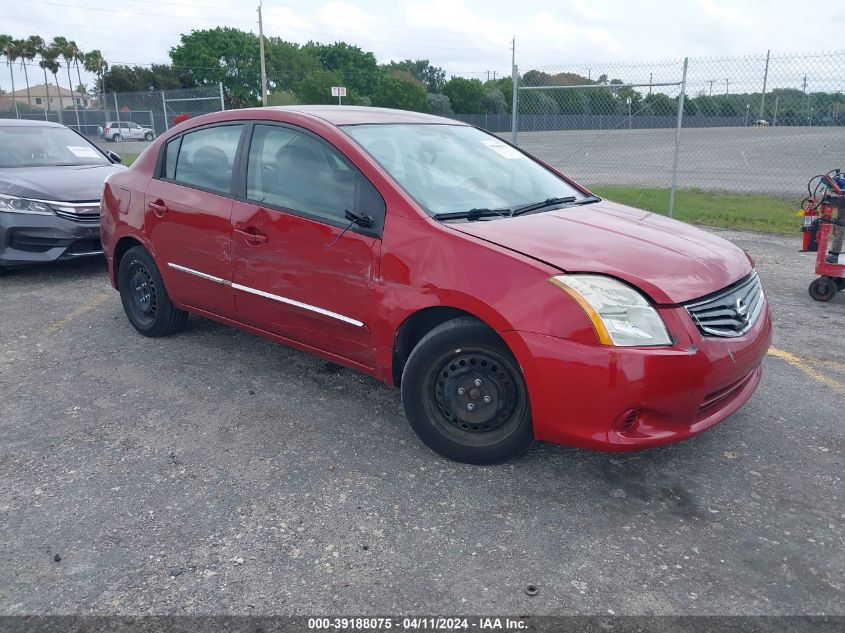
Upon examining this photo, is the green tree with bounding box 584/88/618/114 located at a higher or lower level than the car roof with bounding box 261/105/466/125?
higher

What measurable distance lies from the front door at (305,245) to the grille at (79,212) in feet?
11.0

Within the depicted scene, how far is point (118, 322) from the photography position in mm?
5598

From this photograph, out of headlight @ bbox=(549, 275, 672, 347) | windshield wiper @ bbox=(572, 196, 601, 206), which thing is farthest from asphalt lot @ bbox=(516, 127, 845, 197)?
headlight @ bbox=(549, 275, 672, 347)

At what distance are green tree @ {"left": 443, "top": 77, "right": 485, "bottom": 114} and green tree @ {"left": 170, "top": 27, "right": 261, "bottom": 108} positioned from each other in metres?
24.2

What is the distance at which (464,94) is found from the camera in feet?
179

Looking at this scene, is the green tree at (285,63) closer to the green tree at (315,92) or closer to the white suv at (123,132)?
the green tree at (315,92)

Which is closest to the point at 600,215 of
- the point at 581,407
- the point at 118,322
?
the point at 581,407

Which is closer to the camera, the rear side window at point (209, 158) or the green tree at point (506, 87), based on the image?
the rear side window at point (209, 158)

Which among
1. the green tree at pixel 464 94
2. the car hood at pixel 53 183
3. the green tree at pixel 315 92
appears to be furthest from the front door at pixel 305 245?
the green tree at pixel 464 94

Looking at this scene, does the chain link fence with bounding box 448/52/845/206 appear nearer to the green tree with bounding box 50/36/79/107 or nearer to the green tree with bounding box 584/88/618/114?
the green tree with bounding box 584/88/618/114

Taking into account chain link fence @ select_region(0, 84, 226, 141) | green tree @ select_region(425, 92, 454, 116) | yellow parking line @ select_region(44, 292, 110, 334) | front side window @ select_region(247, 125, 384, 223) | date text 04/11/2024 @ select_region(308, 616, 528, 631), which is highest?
green tree @ select_region(425, 92, 454, 116)

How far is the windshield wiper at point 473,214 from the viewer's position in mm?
3441

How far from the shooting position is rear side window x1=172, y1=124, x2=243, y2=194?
427 cm

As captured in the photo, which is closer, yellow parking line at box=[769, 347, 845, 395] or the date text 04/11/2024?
the date text 04/11/2024
